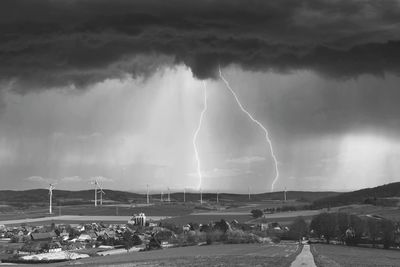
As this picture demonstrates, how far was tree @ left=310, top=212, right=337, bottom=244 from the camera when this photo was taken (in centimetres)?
18300

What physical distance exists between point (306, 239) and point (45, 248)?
85792mm

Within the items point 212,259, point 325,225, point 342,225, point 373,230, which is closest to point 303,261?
point 212,259

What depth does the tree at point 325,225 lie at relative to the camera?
18300 centimetres

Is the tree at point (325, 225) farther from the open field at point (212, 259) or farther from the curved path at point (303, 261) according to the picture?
the curved path at point (303, 261)

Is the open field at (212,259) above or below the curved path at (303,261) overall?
below

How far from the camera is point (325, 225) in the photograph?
611 ft

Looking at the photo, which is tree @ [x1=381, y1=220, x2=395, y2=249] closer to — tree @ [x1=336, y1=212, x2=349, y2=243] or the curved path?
tree @ [x1=336, y1=212, x2=349, y2=243]

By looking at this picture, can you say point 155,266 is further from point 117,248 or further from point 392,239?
point 117,248

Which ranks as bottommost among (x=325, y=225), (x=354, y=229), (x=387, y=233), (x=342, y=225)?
(x=387, y=233)

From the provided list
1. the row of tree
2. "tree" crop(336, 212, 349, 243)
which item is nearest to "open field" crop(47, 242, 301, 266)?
the row of tree

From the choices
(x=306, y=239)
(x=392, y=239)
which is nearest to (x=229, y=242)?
(x=306, y=239)

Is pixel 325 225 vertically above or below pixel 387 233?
above

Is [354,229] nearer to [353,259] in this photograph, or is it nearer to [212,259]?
[353,259]

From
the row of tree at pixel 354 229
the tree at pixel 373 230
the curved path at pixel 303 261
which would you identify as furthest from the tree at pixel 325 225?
the curved path at pixel 303 261
